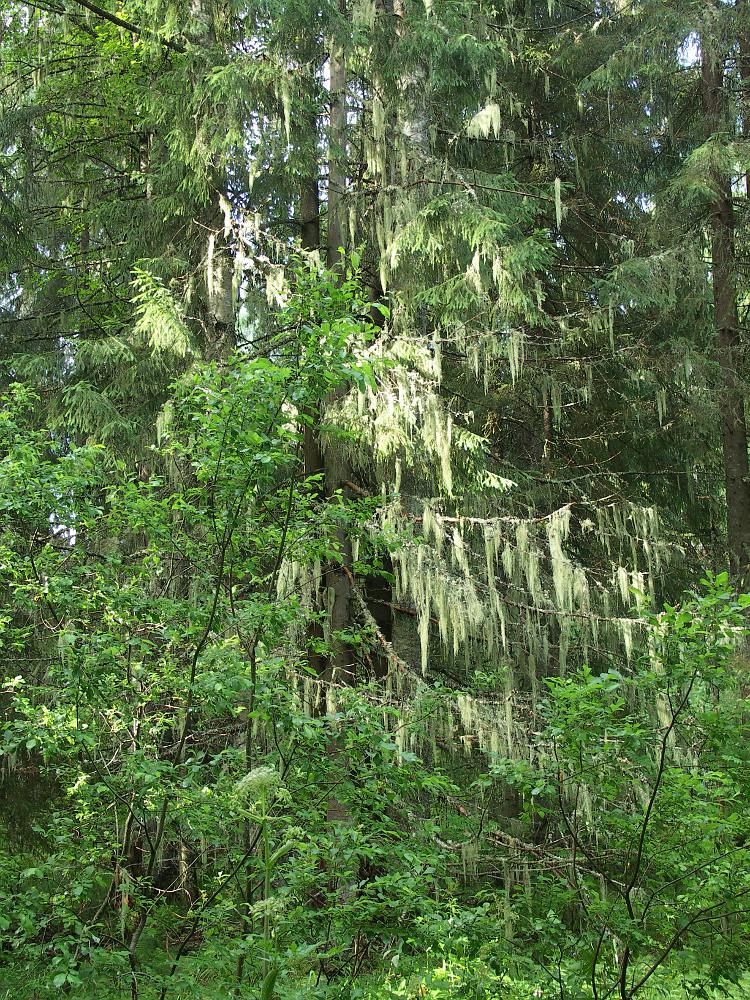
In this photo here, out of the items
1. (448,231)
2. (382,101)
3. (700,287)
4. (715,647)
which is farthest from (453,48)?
(715,647)

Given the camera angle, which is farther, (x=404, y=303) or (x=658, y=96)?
(x=658, y=96)

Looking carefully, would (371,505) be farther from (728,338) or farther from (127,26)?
(728,338)

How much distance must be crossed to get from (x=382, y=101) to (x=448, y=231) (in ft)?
4.95

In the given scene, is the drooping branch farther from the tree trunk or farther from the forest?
the tree trunk

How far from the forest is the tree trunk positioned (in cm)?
4

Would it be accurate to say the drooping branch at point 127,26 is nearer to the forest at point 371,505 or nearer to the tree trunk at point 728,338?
the forest at point 371,505

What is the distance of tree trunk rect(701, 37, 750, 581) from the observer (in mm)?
9109

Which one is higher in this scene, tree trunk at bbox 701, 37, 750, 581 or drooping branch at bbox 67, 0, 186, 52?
drooping branch at bbox 67, 0, 186, 52

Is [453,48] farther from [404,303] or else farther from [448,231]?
[404,303]

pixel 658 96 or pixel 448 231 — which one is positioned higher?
pixel 658 96

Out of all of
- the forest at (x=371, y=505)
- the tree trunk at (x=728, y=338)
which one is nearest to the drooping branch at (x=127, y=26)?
the forest at (x=371, y=505)

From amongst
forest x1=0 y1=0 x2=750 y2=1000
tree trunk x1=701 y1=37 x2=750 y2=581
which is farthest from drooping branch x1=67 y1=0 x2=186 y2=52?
tree trunk x1=701 y1=37 x2=750 y2=581

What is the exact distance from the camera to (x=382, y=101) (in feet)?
25.1

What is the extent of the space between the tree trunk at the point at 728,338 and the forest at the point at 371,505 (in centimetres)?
4
